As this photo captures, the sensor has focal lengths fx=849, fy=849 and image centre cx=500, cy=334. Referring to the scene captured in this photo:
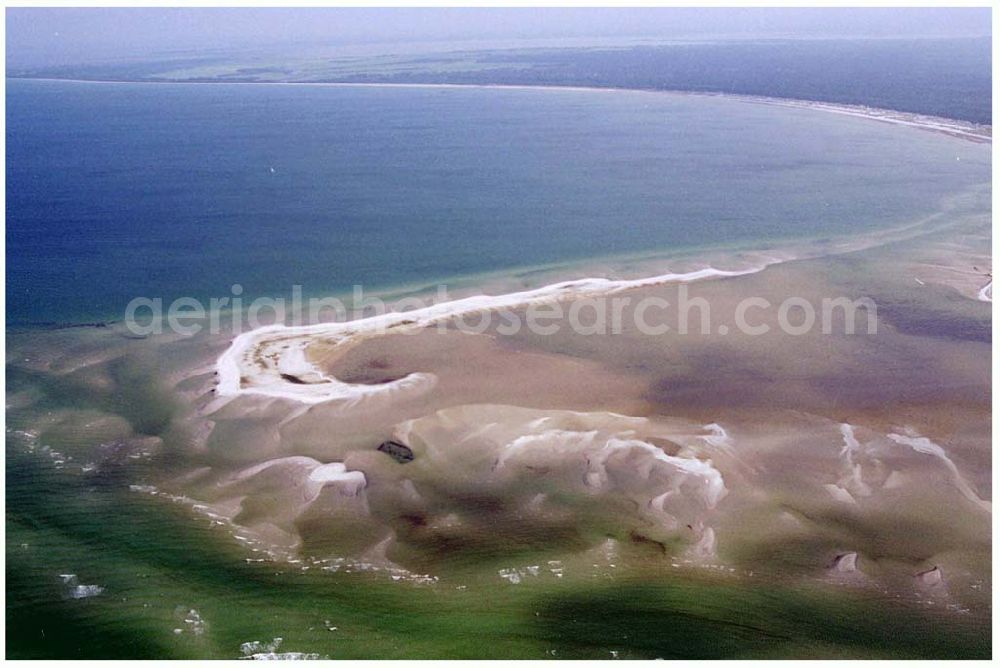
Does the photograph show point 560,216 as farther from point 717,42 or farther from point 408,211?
point 717,42

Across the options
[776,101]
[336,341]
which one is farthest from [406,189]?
[776,101]

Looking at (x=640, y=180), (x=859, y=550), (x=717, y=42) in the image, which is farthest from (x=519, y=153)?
(x=717, y=42)

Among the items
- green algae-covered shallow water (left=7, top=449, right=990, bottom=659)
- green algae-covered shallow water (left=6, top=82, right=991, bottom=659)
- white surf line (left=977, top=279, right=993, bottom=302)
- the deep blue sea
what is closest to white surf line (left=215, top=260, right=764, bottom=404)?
green algae-covered shallow water (left=6, top=82, right=991, bottom=659)

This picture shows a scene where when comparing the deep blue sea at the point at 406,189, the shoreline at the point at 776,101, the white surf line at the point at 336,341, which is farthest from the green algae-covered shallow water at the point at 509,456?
the shoreline at the point at 776,101

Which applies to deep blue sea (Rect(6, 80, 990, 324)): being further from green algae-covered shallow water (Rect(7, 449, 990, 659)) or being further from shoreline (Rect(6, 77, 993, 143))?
green algae-covered shallow water (Rect(7, 449, 990, 659))

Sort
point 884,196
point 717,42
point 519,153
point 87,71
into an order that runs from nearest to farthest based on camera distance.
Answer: point 884,196
point 519,153
point 87,71
point 717,42

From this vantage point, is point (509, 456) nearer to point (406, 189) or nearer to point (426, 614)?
point (426, 614)
